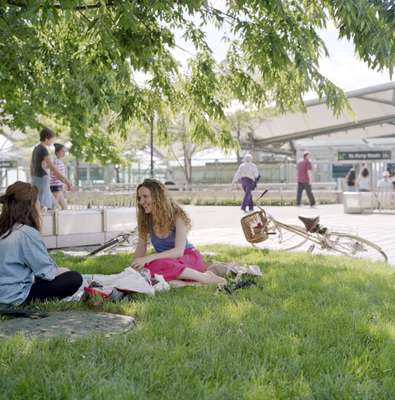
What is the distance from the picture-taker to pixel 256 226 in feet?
27.8

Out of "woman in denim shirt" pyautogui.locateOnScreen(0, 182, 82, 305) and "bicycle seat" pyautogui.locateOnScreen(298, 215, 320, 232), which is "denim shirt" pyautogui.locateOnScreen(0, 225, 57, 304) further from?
"bicycle seat" pyautogui.locateOnScreen(298, 215, 320, 232)

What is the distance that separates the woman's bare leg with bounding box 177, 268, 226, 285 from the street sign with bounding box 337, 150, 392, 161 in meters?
20.8

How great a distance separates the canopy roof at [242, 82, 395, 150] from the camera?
3278 centimetres

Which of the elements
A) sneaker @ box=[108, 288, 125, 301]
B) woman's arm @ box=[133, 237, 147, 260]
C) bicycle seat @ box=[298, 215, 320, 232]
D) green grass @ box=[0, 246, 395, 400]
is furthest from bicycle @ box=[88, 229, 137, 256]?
sneaker @ box=[108, 288, 125, 301]

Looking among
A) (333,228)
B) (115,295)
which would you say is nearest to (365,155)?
(333,228)

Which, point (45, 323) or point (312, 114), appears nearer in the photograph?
point (45, 323)

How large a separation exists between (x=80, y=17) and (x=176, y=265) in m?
3.62

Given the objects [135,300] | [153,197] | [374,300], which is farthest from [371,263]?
[135,300]

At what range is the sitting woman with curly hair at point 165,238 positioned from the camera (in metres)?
6.14

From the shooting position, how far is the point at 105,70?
7.57m

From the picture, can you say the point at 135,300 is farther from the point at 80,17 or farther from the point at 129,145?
the point at 129,145

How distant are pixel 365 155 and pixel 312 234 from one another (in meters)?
18.6

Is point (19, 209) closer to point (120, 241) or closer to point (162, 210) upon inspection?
point (162, 210)

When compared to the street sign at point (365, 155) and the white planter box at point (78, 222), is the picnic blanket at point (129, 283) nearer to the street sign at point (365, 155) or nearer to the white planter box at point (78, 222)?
the white planter box at point (78, 222)
